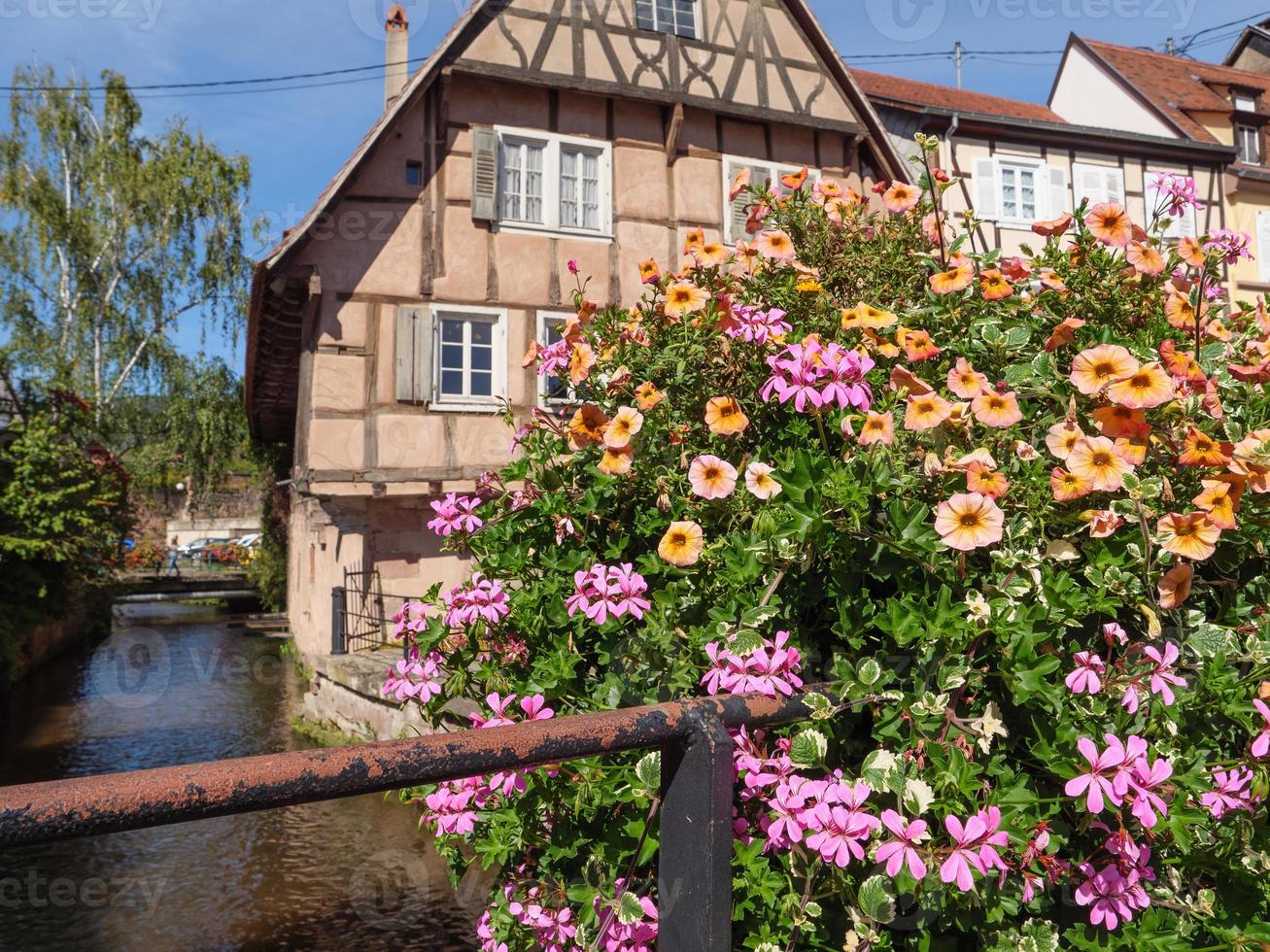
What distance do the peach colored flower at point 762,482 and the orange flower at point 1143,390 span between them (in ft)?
1.74

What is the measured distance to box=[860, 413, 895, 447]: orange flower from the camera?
152 centimetres

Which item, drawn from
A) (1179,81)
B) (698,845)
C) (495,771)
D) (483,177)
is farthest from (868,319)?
(1179,81)

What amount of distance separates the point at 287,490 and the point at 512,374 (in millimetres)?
10983

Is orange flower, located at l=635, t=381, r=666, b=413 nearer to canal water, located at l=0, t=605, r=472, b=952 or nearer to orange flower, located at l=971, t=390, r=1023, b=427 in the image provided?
orange flower, located at l=971, t=390, r=1023, b=427

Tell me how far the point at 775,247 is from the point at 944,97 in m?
19.4

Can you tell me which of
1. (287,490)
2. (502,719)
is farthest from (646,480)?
Result: (287,490)

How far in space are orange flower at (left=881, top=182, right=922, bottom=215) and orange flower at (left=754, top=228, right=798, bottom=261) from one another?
26cm

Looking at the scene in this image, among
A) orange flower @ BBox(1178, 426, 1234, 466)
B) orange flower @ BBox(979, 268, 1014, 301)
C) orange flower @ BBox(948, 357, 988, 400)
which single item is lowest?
orange flower @ BBox(1178, 426, 1234, 466)

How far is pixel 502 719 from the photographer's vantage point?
61.8 inches

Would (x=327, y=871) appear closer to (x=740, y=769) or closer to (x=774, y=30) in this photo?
(x=740, y=769)

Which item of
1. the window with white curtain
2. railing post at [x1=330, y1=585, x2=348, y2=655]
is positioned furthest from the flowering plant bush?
the window with white curtain

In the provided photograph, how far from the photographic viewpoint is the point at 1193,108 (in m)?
19.2

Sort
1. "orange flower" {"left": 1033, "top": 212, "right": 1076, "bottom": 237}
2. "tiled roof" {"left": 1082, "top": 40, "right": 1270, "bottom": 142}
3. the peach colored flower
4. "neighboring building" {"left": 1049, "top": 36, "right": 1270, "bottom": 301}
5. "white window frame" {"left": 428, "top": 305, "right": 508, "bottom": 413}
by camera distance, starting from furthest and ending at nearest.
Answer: "tiled roof" {"left": 1082, "top": 40, "right": 1270, "bottom": 142}, "neighboring building" {"left": 1049, "top": 36, "right": 1270, "bottom": 301}, "white window frame" {"left": 428, "top": 305, "right": 508, "bottom": 413}, "orange flower" {"left": 1033, "top": 212, "right": 1076, "bottom": 237}, the peach colored flower

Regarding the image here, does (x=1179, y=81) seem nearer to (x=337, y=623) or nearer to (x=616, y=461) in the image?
(x=337, y=623)
